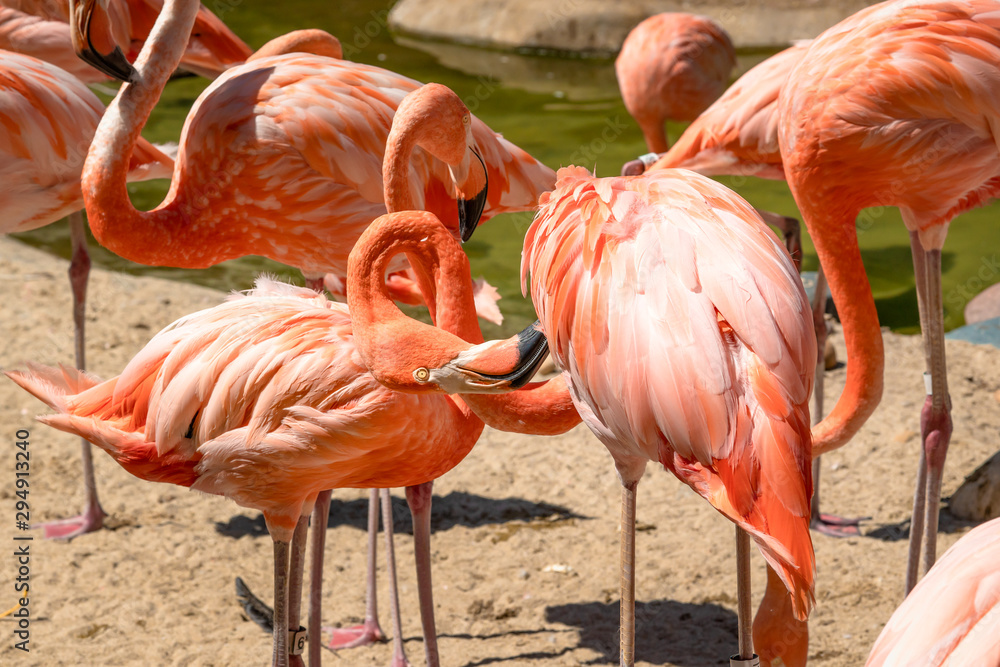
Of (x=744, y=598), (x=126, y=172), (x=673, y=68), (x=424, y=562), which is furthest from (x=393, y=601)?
(x=673, y=68)

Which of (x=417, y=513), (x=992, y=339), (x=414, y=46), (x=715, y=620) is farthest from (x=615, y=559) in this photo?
(x=414, y=46)

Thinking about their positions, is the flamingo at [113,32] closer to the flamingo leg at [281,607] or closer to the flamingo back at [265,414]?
the flamingo back at [265,414]

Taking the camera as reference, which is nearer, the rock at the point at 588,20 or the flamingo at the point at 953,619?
the flamingo at the point at 953,619

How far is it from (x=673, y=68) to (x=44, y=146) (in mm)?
2970

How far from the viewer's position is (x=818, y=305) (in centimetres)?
386

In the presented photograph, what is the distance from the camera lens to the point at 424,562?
2861 millimetres

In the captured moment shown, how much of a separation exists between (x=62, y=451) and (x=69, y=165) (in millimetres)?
1363

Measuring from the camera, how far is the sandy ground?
3217 millimetres

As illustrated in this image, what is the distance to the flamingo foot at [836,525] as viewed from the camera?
374 cm

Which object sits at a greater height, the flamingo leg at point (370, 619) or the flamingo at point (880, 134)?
the flamingo at point (880, 134)

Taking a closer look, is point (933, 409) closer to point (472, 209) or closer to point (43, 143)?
point (472, 209)

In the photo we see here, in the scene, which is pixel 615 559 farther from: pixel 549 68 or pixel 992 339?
pixel 549 68

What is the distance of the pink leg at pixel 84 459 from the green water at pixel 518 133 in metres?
2.43

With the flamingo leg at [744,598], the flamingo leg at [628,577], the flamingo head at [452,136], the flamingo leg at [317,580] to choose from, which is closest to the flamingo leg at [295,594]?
the flamingo leg at [317,580]
